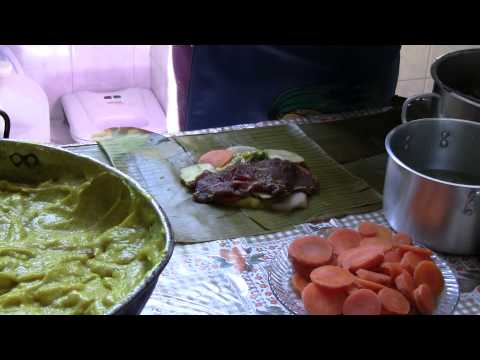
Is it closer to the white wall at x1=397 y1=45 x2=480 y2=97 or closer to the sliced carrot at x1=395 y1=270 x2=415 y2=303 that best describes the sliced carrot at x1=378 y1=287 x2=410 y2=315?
the sliced carrot at x1=395 y1=270 x2=415 y2=303

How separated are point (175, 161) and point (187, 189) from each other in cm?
11

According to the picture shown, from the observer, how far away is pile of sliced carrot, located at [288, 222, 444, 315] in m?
0.86

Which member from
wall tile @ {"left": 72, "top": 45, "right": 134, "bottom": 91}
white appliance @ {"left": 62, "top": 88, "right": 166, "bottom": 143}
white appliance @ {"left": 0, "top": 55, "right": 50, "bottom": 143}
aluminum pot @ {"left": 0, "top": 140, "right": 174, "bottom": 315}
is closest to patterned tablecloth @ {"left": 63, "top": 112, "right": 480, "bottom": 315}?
aluminum pot @ {"left": 0, "top": 140, "right": 174, "bottom": 315}

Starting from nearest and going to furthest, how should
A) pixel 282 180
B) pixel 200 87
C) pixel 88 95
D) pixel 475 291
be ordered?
pixel 475 291 < pixel 282 180 < pixel 200 87 < pixel 88 95

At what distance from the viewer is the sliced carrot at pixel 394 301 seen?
85 centimetres

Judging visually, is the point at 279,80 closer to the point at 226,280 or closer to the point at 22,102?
the point at 226,280

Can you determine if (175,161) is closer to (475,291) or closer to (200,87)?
(200,87)

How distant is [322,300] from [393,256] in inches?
5.6

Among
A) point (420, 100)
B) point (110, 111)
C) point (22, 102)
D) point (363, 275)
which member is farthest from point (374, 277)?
point (110, 111)

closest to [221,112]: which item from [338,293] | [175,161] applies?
[175,161]

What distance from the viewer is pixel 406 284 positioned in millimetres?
882

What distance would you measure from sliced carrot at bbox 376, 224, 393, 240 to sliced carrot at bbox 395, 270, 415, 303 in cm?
11

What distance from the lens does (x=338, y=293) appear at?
877mm
